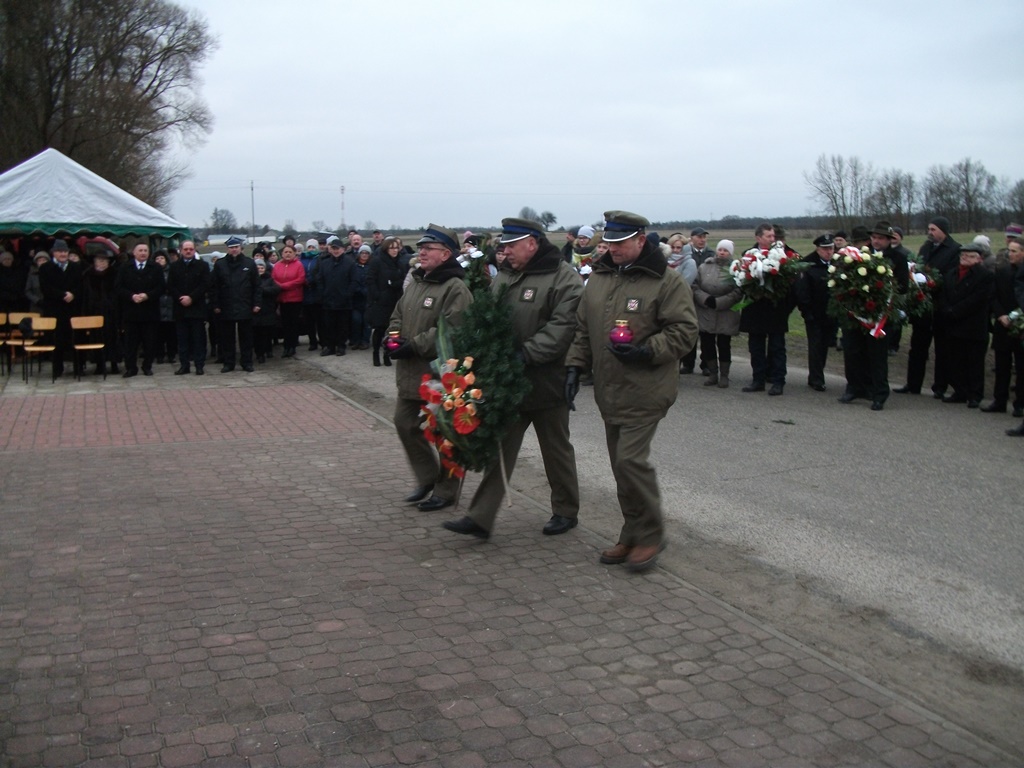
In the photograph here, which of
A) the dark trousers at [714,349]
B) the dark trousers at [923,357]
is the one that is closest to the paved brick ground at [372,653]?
the dark trousers at [714,349]

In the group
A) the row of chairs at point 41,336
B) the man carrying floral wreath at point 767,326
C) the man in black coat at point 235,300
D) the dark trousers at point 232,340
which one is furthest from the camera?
the dark trousers at point 232,340

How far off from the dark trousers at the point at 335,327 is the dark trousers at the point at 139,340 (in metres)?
3.07

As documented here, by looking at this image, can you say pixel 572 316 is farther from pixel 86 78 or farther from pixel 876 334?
pixel 86 78

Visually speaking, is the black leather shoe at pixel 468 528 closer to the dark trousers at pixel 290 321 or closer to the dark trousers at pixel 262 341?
the dark trousers at pixel 262 341

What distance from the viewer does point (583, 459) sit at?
31.4 feet

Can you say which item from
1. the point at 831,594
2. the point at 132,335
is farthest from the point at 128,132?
the point at 831,594

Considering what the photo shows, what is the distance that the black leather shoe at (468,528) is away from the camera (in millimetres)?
6879

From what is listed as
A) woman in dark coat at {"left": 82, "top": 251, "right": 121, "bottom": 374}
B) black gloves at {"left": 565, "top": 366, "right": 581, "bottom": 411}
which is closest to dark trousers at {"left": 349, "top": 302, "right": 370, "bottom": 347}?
woman in dark coat at {"left": 82, "top": 251, "right": 121, "bottom": 374}

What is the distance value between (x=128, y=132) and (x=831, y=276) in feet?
104

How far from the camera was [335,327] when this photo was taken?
18.1 m

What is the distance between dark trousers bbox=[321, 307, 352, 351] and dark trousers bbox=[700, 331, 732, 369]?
704cm

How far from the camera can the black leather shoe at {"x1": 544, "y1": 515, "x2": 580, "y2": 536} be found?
7105 millimetres

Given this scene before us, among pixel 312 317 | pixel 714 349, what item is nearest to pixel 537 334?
pixel 714 349

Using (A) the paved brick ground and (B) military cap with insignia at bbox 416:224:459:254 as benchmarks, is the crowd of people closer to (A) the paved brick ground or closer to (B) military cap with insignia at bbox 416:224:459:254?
(B) military cap with insignia at bbox 416:224:459:254
